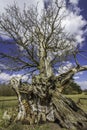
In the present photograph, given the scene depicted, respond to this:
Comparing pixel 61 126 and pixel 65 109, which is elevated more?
pixel 65 109

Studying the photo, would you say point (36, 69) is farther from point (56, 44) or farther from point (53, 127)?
point (53, 127)

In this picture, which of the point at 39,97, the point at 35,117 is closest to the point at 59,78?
the point at 39,97

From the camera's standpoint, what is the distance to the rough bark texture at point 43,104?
12273 mm

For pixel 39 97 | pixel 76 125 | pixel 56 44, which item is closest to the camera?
pixel 76 125

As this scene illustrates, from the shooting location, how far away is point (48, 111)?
12.6 meters

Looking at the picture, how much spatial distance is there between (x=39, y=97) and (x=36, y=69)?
1287cm

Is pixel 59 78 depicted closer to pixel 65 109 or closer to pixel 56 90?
pixel 56 90

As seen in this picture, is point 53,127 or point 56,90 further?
point 56,90

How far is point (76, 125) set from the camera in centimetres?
1162

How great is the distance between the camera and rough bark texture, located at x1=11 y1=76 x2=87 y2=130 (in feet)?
40.3

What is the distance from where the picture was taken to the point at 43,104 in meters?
12.7

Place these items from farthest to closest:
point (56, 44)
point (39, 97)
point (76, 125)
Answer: point (56, 44)
point (39, 97)
point (76, 125)

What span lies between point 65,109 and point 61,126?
819mm

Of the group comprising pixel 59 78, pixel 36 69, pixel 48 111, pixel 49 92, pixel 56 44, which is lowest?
pixel 48 111
